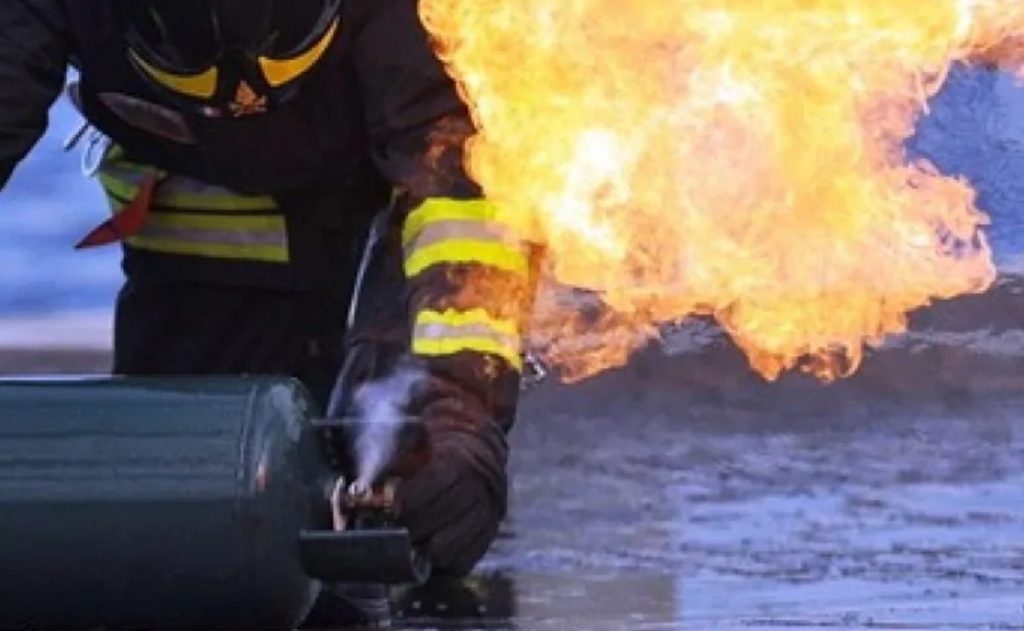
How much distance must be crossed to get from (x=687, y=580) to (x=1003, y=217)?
3.40 metres

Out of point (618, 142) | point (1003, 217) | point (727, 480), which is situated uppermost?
point (1003, 217)

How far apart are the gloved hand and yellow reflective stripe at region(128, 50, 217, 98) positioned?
0.55m

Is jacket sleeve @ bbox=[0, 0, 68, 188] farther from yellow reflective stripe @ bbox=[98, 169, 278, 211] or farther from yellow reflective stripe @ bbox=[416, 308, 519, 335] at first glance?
yellow reflective stripe @ bbox=[416, 308, 519, 335]

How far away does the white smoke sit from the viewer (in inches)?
128

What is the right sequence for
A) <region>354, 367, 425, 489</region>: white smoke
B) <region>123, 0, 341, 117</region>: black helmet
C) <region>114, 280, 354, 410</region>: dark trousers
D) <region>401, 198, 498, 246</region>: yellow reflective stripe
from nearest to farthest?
<region>354, 367, 425, 489</region>: white smoke < <region>123, 0, 341, 117</region>: black helmet < <region>401, 198, 498, 246</region>: yellow reflective stripe < <region>114, 280, 354, 410</region>: dark trousers

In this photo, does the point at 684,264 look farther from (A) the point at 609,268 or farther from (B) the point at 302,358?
(B) the point at 302,358

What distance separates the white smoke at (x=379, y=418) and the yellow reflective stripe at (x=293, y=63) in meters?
0.43

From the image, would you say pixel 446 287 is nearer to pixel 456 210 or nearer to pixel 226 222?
pixel 456 210

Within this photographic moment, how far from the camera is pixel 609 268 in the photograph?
12.1ft

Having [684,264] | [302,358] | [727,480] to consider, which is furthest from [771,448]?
[684,264]

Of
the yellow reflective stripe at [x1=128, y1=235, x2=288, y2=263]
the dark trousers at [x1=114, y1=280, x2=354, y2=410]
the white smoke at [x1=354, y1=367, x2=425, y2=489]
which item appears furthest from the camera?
the dark trousers at [x1=114, y1=280, x2=354, y2=410]

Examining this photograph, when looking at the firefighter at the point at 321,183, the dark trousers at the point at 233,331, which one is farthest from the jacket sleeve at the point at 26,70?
the dark trousers at the point at 233,331

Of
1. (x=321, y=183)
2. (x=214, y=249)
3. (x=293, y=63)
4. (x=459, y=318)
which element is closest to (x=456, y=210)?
(x=459, y=318)

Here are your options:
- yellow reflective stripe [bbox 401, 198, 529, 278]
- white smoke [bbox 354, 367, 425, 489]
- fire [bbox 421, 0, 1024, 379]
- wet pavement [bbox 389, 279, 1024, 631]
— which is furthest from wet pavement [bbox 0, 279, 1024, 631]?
yellow reflective stripe [bbox 401, 198, 529, 278]
